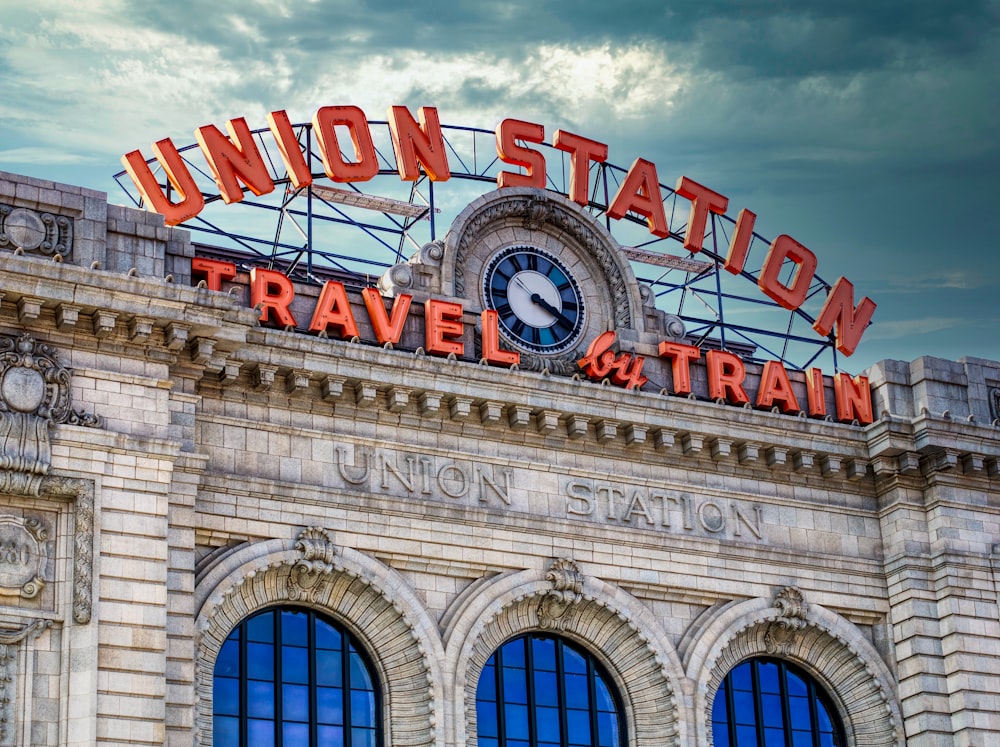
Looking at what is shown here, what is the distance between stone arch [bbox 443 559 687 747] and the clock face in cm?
585

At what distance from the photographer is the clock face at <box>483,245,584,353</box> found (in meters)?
47.2

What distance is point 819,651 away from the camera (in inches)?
1844

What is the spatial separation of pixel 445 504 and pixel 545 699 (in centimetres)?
473

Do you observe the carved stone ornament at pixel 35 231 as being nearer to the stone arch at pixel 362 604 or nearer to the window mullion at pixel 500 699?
the stone arch at pixel 362 604

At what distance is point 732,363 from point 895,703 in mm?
8524

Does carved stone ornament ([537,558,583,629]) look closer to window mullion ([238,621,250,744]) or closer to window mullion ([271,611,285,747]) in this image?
window mullion ([271,611,285,747])

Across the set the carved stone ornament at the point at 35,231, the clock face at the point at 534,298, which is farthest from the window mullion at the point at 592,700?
the carved stone ornament at the point at 35,231

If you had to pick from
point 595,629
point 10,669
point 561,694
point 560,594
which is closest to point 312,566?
point 560,594

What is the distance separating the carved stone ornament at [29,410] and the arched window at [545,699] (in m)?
10.5

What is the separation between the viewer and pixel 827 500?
4800cm

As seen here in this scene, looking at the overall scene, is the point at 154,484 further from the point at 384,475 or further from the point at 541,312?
the point at 541,312

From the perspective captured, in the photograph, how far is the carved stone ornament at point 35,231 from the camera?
39.8m

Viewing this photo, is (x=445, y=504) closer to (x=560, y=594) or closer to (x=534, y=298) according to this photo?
(x=560, y=594)

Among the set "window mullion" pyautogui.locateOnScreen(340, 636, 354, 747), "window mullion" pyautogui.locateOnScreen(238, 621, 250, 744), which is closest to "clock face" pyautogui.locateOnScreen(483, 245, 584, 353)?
"window mullion" pyautogui.locateOnScreen(340, 636, 354, 747)
